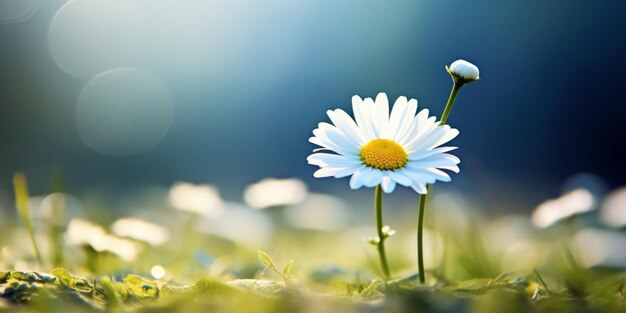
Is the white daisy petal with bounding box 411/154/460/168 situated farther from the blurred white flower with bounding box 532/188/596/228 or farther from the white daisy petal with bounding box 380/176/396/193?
the blurred white flower with bounding box 532/188/596/228

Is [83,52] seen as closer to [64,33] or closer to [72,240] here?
[64,33]

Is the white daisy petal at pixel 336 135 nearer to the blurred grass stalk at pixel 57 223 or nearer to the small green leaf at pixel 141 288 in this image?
the small green leaf at pixel 141 288

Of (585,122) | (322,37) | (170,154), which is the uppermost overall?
(322,37)

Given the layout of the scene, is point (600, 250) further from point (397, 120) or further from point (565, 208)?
point (397, 120)

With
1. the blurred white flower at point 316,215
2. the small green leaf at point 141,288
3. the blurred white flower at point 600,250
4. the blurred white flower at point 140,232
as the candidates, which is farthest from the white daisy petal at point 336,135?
the blurred white flower at point 316,215

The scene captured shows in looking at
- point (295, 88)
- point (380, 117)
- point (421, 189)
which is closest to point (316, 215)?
point (380, 117)

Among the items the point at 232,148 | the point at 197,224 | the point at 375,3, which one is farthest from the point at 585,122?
the point at 197,224
